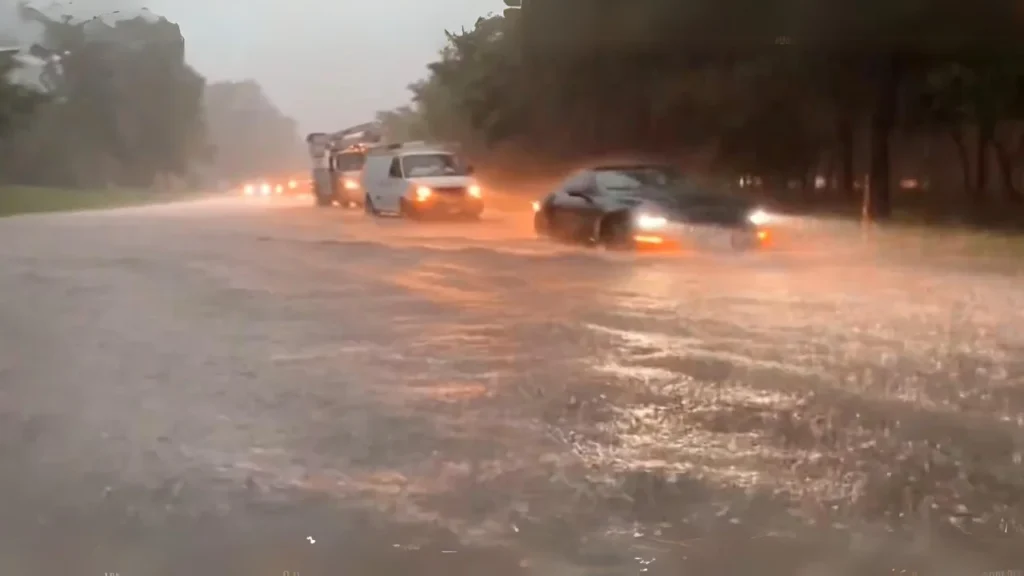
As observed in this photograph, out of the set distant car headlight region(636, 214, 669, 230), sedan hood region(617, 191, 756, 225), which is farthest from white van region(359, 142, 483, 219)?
distant car headlight region(636, 214, 669, 230)

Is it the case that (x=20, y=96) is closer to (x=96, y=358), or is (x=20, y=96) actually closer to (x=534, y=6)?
(x=534, y=6)

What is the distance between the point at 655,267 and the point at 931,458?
912cm

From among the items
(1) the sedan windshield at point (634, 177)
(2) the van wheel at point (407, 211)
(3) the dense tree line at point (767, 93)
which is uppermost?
(3) the dense tree line at point (767, 93)

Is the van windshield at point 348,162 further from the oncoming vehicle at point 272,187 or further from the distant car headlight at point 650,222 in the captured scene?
the distant car headlight at point 650,222

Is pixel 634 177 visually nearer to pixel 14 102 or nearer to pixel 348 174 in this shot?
pixel 14 102

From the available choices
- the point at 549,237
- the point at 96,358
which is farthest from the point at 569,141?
the point at 96,358

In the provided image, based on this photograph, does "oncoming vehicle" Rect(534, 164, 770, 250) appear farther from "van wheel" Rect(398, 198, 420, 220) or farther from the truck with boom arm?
the truck with boom arm

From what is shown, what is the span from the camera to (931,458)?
5781 mm

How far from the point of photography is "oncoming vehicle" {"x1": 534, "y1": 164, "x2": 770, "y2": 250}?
16344mm

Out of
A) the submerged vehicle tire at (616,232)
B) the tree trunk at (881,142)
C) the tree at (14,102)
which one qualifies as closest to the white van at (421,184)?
the tree at (14,102)

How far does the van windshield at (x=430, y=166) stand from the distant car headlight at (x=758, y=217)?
10772 millimetres

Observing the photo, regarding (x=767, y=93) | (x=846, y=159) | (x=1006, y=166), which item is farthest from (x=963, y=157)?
(x=767, y=93)

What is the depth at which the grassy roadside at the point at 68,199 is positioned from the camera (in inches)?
1238

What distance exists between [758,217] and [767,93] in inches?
422
